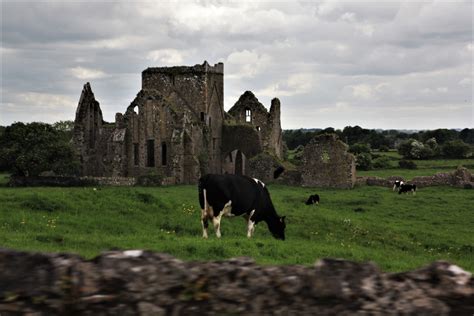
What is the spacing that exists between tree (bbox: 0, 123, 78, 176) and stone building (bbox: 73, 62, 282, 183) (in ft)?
23.6

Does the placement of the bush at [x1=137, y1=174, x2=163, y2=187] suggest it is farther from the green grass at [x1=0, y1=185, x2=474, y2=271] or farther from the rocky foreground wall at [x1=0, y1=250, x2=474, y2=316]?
the rocky foreground wall at [x1=0, y1=250, x2=474, y2=316]

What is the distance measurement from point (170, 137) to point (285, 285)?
159 ft

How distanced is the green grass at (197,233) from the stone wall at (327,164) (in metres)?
20.9

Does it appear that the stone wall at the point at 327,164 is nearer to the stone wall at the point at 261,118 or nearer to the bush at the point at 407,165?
the stone wall at the point at 261,118

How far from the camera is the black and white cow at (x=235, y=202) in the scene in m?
19.4

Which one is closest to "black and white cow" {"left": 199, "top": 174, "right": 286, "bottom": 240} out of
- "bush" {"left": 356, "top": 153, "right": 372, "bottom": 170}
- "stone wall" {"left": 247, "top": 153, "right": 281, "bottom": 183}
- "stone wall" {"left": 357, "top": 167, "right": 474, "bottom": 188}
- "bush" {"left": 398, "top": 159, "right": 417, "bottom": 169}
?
"stone wall" {"left": 357, "top": 167, "right": 474, "bottom": 188}

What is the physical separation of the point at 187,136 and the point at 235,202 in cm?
3421

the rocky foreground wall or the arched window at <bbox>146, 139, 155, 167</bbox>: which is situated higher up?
the arched window at <bbox>146, 139, 155, 167</bbox>

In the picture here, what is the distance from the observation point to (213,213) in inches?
763

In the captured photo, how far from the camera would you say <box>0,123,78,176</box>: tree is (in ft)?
149

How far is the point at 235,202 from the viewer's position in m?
19.9

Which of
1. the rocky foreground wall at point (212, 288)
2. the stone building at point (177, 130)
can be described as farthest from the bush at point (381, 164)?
the rocky foreground wall at point (212, 288)

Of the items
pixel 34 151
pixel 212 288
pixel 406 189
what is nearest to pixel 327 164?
pixel 406 189

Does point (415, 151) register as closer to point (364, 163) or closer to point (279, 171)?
point (364, 163)
